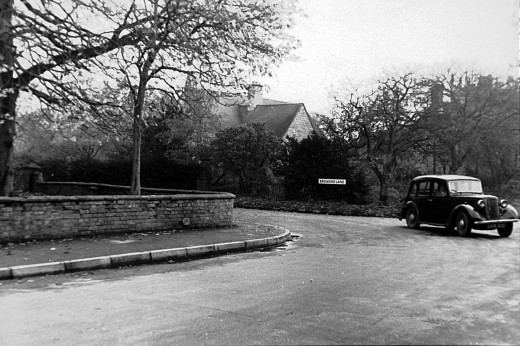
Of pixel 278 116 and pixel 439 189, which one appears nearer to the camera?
pixel 439 189

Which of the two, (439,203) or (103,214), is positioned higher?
(439,203)

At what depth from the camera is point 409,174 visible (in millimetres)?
29250

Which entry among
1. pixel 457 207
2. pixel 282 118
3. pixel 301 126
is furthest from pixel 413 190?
pixel 282 118

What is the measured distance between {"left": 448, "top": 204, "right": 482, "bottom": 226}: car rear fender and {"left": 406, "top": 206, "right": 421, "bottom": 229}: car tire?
1716mm

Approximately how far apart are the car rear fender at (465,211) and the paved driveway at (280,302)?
10.6 ft

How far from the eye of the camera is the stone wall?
9172 millimetres

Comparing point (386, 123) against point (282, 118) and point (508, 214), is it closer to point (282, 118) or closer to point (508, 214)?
point (508, 214)

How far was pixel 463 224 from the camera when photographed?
39.8 ft

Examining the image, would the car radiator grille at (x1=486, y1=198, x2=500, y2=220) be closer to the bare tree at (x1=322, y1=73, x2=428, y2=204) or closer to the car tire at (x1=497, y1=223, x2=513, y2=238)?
the car tire at (x1=497, y1=223, x2=513, y2=238)

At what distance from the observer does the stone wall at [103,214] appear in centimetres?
917

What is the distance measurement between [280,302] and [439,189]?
989 centimetres

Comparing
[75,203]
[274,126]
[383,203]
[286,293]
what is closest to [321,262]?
[286,293]

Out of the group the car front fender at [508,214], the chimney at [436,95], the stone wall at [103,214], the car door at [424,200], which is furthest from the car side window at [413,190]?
the chimney at [436,95]

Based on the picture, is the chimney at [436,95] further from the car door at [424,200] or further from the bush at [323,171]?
the car door at [424,200]
